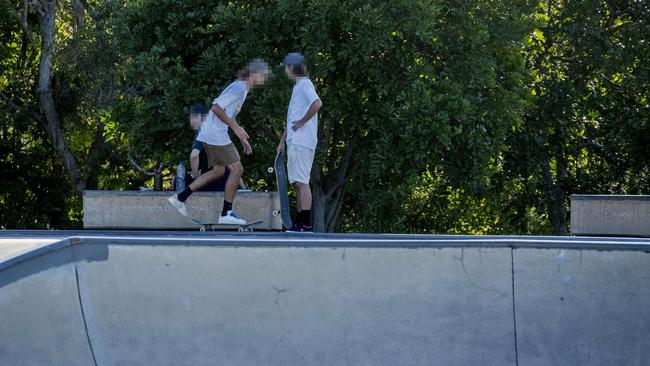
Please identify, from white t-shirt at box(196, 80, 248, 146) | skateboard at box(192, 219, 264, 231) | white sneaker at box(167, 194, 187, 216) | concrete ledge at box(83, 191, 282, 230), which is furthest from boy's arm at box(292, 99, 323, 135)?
concrete ledge at box(83, 191, 282, 230)

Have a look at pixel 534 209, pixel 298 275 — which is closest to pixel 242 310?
pixel 298 275

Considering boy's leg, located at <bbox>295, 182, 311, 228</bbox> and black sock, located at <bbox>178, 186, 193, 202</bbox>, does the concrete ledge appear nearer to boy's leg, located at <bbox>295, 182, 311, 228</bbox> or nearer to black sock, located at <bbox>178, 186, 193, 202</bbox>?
black sock, located at <bbox>178, 186, 193, 202</bbox>

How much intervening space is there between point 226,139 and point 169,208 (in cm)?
155

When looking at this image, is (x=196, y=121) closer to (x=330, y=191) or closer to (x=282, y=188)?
(x=282, y=188)

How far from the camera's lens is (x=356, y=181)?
1681cm

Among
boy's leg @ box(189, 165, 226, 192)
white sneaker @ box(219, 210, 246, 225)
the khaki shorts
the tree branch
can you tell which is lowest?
white sneaker @ box(219, 210, 246, 225)

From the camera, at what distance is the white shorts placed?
9516mm

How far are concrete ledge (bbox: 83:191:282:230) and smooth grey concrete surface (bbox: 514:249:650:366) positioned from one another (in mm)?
6009

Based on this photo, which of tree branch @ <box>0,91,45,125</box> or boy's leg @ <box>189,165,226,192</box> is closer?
boy's leg @ <box>189,165,226,192</box>

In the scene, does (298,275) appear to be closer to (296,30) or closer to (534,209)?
(296,30)

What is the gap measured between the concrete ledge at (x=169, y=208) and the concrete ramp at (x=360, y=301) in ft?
18.2

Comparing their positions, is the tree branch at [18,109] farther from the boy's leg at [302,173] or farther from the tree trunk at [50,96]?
the boy's leg at [302,173]

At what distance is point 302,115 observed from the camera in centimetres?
945

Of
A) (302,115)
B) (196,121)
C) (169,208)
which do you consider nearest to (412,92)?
(196,121)
